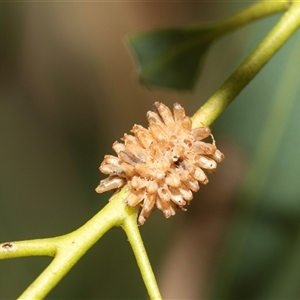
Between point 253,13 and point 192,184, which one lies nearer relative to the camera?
point 192,184

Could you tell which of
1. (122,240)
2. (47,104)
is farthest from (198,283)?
(47,104)

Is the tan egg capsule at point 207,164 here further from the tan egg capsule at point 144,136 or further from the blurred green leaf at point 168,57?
the blurred green leaf at point 168,57

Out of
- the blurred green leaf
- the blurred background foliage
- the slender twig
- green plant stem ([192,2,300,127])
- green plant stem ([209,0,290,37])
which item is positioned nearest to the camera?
the slender twig

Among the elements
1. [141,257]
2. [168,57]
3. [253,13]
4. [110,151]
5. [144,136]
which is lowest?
[141,257]

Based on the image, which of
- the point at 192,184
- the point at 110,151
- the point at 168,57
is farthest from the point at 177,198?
the point at 110,151

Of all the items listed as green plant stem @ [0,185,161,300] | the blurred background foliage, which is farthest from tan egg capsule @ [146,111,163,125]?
the blurred background foliage

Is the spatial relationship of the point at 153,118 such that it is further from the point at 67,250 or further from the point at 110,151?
the point at 110,151

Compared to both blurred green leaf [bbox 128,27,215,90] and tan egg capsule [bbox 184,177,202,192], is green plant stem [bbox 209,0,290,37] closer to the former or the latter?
blurred green leaf [bbox 128,27,215,90]

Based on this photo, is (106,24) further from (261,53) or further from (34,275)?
(261,53)
